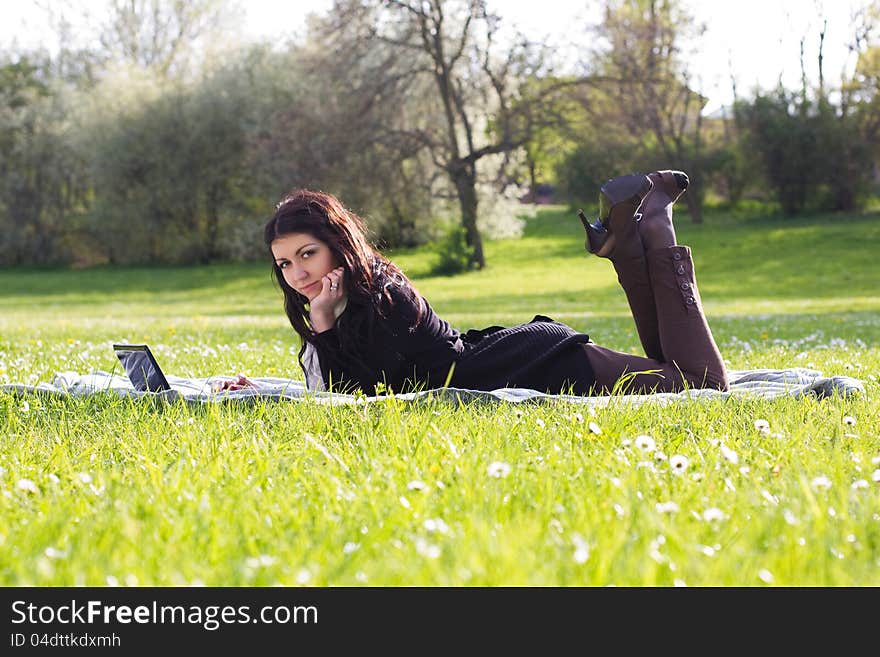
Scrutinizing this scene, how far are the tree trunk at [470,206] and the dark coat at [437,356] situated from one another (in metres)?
29.3

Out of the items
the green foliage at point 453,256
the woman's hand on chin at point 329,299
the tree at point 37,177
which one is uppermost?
the tree at point 37,177

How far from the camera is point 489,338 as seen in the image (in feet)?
17.9

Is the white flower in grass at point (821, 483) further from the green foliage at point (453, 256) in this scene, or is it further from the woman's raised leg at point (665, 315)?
the green foliage at point (453, 256)

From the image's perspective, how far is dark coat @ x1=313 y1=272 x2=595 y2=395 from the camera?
5.06 m

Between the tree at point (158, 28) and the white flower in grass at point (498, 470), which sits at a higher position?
the tree at point (158, 28)

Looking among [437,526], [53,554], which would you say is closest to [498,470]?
[437,526]

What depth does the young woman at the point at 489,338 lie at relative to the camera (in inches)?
197

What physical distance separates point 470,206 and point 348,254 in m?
30.2

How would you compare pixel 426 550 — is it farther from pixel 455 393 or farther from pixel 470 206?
pixel 470 206

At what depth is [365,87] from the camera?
33.3 meters

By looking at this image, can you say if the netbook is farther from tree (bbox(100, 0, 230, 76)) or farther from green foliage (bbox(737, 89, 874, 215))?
tree (bbox(100, 0, 230, 76))

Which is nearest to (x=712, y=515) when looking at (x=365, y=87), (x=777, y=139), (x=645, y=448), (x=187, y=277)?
(x=645, y=448)

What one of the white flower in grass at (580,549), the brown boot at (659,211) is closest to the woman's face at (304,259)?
the brown boot at (659,211)
